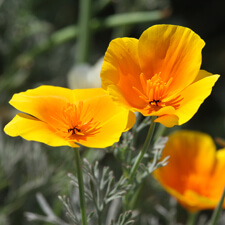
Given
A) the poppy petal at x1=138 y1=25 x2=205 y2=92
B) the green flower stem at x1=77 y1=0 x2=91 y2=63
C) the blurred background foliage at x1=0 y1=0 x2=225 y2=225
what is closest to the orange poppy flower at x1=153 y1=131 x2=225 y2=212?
the blurred background foliage at x1=0 y1=0 x2=225 y2=225

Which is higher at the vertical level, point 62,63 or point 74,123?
point 62,63

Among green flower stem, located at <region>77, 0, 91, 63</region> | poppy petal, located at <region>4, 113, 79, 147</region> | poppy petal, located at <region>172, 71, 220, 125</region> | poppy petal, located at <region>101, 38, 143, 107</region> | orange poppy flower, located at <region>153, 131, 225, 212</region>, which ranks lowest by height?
orange poppy flower, located at <region>153, 131, 225, 212</region>

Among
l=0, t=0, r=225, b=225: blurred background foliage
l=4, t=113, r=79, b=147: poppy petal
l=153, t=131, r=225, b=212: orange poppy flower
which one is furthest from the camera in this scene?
l=0, t=0, r=225, b=225: blurred background foliage

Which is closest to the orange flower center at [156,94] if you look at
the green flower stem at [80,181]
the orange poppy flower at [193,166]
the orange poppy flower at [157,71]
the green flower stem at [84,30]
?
the orange poppy flower at [157,71]

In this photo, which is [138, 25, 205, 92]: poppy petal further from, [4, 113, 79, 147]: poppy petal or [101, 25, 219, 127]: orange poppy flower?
[4, 113, 79, 147]: poppy petal

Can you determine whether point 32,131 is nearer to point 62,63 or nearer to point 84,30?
point 84,30

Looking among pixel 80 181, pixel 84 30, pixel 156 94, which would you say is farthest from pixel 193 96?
pixel 84 30

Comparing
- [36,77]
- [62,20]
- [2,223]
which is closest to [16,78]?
[36,77]

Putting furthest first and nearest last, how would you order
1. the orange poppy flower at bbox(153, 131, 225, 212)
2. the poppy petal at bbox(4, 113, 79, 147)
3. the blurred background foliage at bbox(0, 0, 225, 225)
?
the blurred background foliage at bbox(0, 0, 225, 225), the orange poppy flower at bbox(153, 131, 225, 212), the poppy petal at bbox(4, 113, 79, 147)
